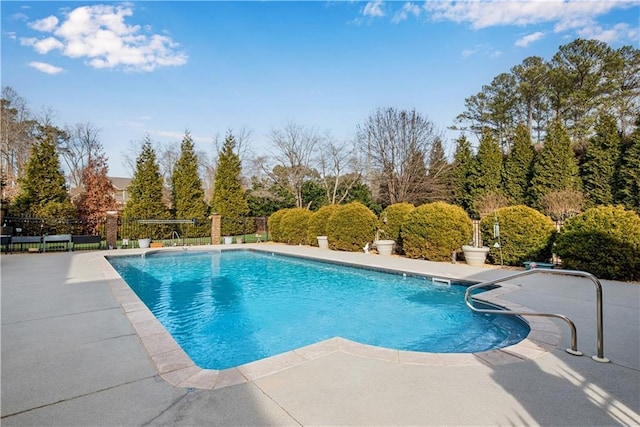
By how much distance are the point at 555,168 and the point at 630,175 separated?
3533 mm

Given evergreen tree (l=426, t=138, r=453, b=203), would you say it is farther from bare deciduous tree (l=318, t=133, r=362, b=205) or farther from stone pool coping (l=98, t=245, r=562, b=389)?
stone pool coping (l=98, t=245, r=562, b=389)

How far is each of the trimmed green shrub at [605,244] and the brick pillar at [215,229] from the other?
51.0 ft

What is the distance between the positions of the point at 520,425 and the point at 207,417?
2.05m

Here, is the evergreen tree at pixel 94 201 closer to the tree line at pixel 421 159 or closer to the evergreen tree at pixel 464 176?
the tree line at pixel 421 159

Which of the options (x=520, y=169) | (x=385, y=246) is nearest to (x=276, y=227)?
(x=385, y=246)

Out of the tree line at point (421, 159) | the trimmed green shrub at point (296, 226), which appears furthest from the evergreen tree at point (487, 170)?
the trimmed green shrub at point (296, 226)

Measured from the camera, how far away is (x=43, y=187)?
14.6m

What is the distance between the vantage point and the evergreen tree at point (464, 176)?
75.7ft

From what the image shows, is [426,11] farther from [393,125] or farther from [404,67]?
[393,125]

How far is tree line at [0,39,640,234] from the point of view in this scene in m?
16.6

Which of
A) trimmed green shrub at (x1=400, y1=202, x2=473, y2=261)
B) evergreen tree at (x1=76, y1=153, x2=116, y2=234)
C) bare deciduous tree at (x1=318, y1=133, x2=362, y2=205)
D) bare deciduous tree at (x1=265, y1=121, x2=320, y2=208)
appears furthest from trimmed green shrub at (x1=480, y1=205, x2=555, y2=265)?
evergreen tree at (x1=76, y1=153, x2=116, y2=234)

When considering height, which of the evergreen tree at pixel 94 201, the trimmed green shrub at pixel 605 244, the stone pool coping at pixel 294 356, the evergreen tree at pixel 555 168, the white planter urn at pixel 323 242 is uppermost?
the evergreen tree at pixel 555 168

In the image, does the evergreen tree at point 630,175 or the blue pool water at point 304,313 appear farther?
the evergreen tree at point 630,175

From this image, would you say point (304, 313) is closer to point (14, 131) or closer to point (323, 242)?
point (323, 242)
